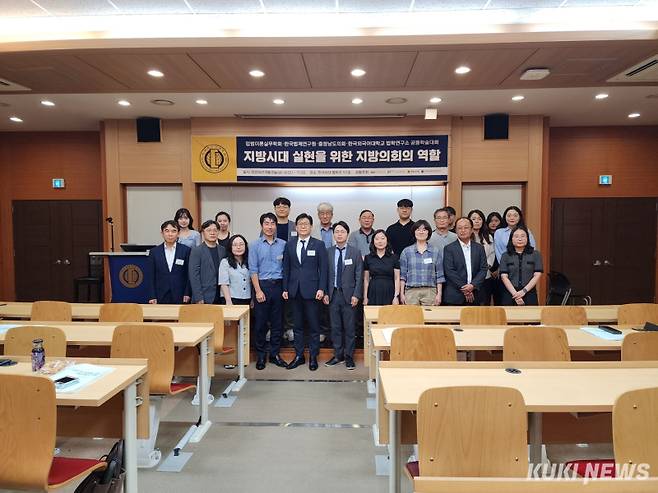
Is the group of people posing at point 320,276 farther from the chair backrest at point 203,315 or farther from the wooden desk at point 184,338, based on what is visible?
the wooden desk at point 184,338

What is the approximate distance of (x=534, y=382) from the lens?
2.12 m

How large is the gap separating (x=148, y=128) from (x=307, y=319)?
4.50 meters

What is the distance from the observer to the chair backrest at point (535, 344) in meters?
2.69

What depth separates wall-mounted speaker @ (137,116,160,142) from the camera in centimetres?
707

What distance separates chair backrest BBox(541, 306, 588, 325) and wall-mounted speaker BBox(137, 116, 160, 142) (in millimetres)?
6366

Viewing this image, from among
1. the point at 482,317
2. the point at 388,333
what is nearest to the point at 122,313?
the point at 388,333

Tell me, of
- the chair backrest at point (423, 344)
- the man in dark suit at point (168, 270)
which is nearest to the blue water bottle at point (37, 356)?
the chair backrest at point (423, 344)

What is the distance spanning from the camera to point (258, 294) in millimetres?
4742

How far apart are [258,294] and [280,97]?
286 centimetres

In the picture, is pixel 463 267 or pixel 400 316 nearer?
pixel 400 316

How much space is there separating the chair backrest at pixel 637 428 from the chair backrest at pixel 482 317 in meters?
2.00

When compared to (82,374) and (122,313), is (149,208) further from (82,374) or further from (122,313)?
(82,374)

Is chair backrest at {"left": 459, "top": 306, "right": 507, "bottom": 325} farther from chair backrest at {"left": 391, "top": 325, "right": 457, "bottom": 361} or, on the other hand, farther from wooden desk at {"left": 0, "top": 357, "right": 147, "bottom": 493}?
wooden desk at {"left": 0, "top": 357, "right": 147, "bottom": 493}

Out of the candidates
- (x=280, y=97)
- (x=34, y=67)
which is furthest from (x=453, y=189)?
(x=34, y=67)
